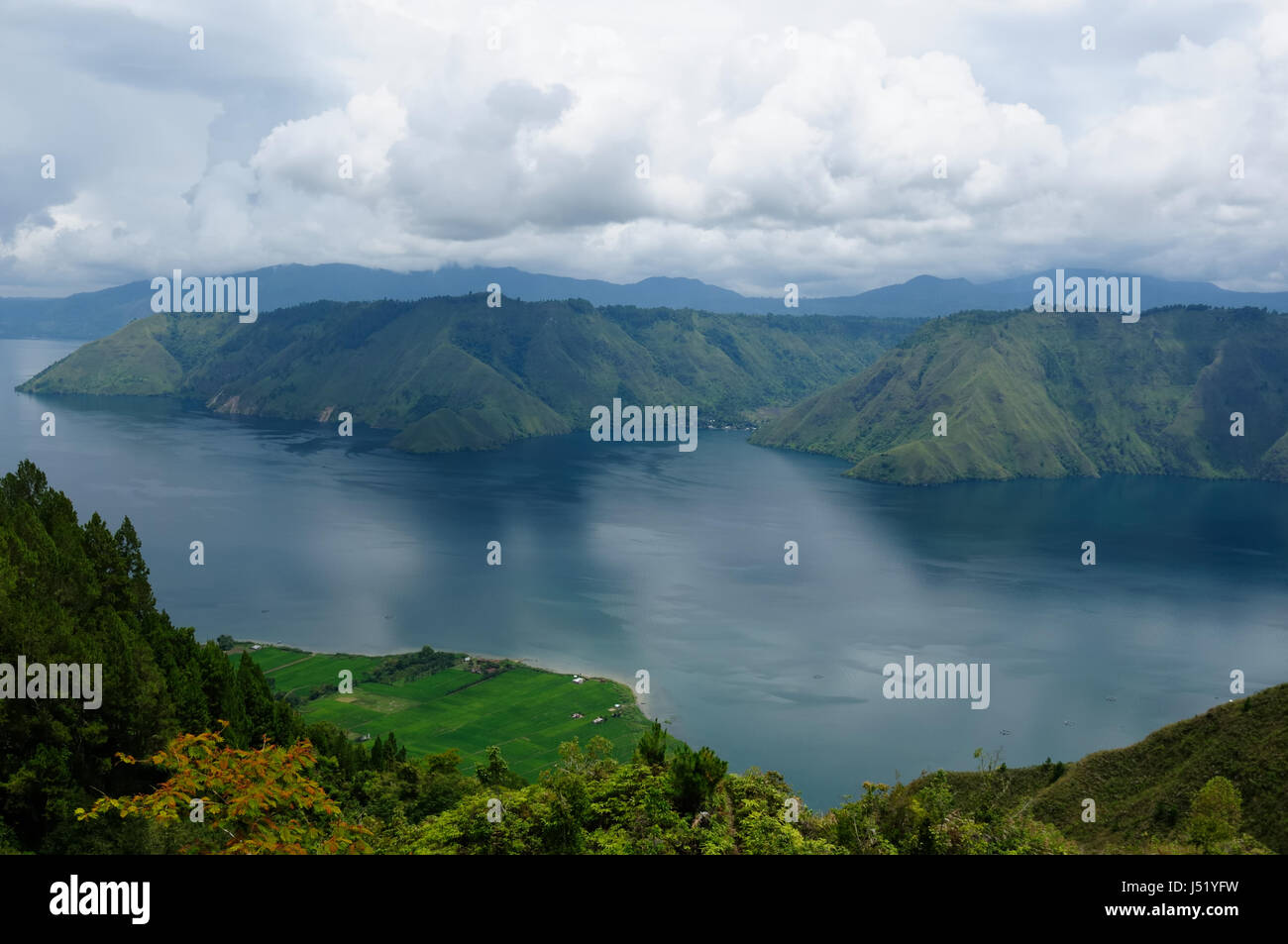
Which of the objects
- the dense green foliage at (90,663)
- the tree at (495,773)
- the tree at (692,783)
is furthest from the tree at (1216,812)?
the dense green foliage at (90,663)

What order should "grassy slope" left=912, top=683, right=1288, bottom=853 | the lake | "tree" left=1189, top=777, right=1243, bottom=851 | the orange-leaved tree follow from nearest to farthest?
the orange-leaved tree
"tree" left=1189, top=777, right=1243, bottom=851
"grassy slope" left=912, top=683, right=1288, bottom=853
the lake

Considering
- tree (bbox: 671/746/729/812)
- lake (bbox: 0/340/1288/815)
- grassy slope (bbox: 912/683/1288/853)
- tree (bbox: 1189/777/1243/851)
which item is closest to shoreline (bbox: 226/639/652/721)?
lake (bbox: 0/340/1288/815)

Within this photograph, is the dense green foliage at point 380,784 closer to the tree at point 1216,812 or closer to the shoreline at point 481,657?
the tree at point 1216,812

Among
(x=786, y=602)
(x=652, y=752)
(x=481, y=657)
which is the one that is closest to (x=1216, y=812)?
(x=652, y=752)

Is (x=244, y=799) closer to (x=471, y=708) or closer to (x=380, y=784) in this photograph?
(x=380, y=784)

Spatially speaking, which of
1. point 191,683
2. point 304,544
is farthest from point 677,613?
point 191,683

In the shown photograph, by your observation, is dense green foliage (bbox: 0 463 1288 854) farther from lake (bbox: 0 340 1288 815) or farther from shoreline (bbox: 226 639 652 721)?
shoreline (bbox: 226 639 652 721)
